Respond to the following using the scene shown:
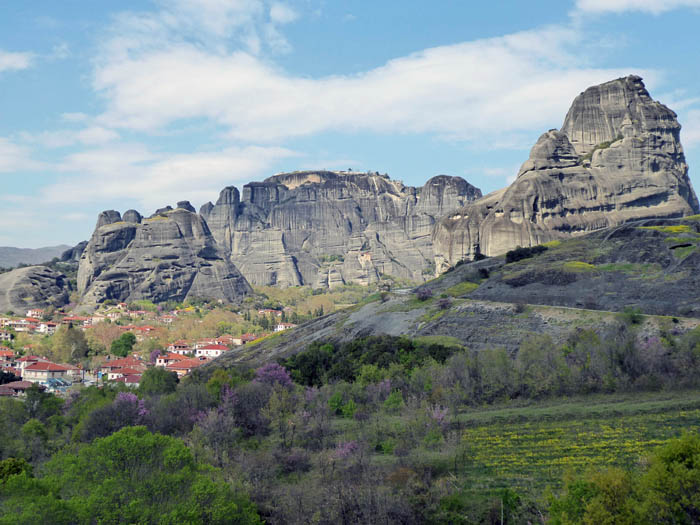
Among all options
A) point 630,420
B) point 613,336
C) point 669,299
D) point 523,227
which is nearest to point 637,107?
point 523,227

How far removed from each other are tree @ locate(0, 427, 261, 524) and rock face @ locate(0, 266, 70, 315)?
509 ft

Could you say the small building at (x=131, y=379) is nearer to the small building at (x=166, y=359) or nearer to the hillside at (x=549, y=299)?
the hillside at (x=549, y=299)

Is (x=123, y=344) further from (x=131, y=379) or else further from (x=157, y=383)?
(x=157, y=383)

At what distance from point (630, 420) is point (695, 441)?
15490 mm

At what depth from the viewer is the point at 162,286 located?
631 feet

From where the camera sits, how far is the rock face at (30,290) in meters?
170

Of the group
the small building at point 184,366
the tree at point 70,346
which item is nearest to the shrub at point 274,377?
the small building at point 184,366

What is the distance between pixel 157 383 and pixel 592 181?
332ft

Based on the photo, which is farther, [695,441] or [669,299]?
[669,299]

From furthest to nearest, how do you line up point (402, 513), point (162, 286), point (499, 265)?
point (162, 286) < point (499, 265) < point (402, 513)

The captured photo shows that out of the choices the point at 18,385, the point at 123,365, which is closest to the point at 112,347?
the point at 123,365

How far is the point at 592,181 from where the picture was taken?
5374 inches

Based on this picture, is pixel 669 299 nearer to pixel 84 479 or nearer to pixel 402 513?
pixel 402 513

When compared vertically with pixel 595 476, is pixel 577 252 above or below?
above
